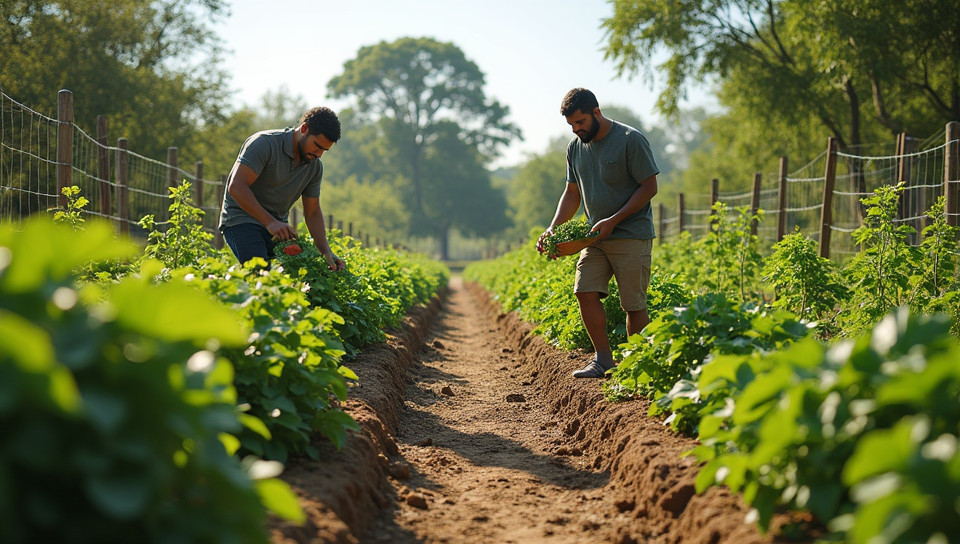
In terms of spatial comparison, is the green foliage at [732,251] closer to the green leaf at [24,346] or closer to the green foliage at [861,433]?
the green foliage at [861,433]

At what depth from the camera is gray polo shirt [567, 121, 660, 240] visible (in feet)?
19.7

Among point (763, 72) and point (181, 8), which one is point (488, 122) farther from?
point (763, 72)

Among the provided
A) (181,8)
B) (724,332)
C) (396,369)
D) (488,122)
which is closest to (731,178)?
(181,8)

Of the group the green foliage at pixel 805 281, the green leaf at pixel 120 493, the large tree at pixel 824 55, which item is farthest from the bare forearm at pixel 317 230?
the large tree at pixel 824 55

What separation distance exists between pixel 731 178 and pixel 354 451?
3209cm

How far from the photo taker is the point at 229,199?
648 cm

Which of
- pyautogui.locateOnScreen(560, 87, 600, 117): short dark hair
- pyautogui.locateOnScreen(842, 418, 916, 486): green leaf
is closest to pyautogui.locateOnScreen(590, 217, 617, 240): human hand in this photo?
pyautogui.locateOnScreen(560, 87, 600, 117): short dark hair

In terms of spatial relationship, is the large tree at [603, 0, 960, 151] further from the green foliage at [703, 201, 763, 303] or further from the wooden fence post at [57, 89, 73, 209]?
the wooden fence post at [57, 89, 73, 209]

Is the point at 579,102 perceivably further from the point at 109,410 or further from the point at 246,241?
the point at 109,410

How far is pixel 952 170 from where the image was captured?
291 inches

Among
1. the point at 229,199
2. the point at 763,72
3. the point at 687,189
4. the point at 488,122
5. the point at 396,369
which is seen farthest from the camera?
the point at 488,122

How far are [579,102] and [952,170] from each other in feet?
12.4

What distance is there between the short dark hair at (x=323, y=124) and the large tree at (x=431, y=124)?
62.4m

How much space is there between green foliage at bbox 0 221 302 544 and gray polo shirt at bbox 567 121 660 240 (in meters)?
4.45
